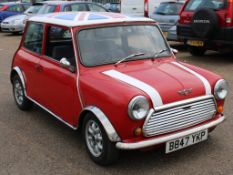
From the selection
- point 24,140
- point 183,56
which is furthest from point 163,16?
point 24,140

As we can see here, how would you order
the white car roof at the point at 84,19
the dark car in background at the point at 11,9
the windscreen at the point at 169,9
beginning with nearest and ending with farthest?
the white car roof at the point at 84,19, the windscreen at the point at 169,9, the dark car in background at the point at 11,9

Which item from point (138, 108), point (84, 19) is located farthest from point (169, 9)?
point (138, 108)

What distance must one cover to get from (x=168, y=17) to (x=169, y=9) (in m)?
0.56

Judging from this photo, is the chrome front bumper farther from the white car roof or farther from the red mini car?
the white car roof

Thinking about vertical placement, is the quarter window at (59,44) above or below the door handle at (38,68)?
above

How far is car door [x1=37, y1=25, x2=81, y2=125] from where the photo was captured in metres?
4.64

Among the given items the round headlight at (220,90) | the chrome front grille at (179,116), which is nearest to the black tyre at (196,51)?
the round headlight at (220,90)

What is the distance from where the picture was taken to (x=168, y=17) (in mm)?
12789

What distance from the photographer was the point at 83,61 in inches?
182

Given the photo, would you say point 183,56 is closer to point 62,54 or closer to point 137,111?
point 62,54

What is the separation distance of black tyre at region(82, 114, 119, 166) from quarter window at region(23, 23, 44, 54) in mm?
1770

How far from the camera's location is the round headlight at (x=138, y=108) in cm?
385

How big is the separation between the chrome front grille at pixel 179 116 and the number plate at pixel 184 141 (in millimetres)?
115

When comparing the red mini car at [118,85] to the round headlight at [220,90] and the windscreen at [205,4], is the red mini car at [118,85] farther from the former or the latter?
the windscreen at [205,4]
